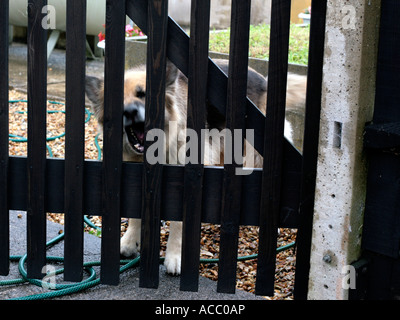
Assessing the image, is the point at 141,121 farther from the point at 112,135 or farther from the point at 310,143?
the point at 310,143

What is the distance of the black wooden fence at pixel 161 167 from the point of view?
2.48m

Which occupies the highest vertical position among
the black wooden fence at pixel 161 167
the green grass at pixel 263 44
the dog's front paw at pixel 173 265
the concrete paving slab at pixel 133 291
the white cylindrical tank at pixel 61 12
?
the white cylindrical tank at pixel 61 12

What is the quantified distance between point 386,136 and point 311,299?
81 cm

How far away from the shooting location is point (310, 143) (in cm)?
244

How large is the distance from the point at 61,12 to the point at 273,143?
23.6 ft

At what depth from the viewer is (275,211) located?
257 centimetres

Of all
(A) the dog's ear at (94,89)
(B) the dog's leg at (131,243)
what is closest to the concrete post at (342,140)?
(B) the dog's leg at (131,243)

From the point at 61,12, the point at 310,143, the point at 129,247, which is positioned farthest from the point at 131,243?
the point at 61,12

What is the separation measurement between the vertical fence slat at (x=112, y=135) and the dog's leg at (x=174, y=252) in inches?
23.3

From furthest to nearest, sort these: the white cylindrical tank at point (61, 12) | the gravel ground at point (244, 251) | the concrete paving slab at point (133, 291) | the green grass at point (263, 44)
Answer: the white cylindrical tank at point (61, 12)
the green grass at point (263, 44)
the gravel ground at point (244, 251)
the concrete paving slab at point (133, 291)

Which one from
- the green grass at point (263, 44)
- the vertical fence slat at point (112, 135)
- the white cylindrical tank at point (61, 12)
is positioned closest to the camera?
the vertical fence slat at point (112, 135)

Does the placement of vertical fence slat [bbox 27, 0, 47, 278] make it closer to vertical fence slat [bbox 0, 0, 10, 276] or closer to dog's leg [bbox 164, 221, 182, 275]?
vertical fence slat [bbox 0, 0, 10, 276]

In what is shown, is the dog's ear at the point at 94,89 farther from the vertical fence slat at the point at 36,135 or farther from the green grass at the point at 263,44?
the green grass at the point at 263,44
